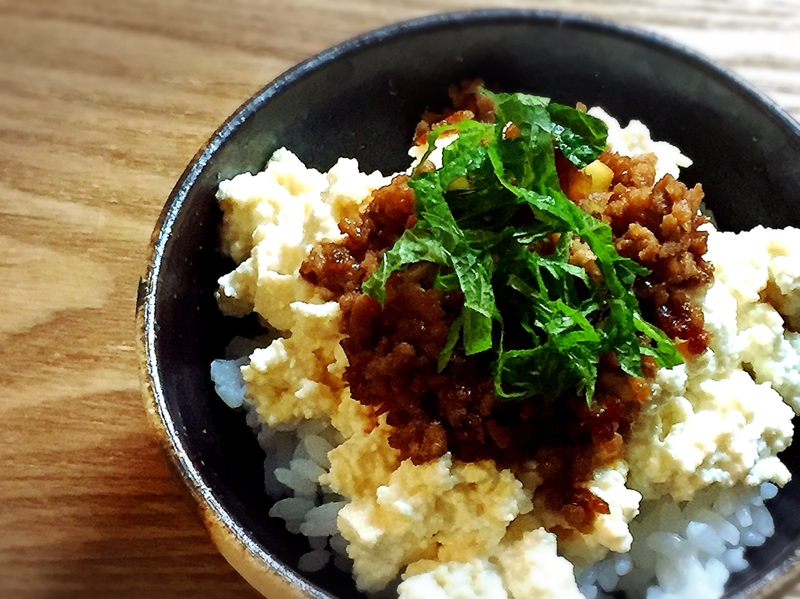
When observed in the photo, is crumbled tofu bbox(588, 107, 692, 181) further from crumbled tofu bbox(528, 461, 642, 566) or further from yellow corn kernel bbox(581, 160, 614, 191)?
crumbled tofu bbox(528, 461, 642, 566)

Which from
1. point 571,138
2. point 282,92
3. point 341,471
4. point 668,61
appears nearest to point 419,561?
point 341,471

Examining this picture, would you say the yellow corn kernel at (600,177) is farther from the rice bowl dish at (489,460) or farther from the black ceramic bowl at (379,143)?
the black ceramic bowl at (379,143)

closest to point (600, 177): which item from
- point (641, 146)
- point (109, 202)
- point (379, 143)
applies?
point (641, 146)

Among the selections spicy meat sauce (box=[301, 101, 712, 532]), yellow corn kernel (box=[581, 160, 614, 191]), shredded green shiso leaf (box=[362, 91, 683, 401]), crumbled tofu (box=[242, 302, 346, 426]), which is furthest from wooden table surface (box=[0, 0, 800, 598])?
yellow corn kernel (box=[581, 160, 614, 191])

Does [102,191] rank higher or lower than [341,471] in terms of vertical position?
lower

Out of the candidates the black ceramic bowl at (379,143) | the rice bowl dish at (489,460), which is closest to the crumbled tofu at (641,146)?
the rice bowl dish at (489,460)

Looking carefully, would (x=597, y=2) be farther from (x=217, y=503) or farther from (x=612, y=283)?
(x=217, y=503)

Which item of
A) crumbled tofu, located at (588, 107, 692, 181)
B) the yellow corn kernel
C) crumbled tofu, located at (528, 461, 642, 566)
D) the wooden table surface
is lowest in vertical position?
the wooden table surface

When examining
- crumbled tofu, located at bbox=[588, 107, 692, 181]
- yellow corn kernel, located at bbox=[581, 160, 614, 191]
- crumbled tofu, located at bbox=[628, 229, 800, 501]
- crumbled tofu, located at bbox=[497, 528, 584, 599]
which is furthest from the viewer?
crumbled tofu, located at bbox=[588, 107, 692, 181]
